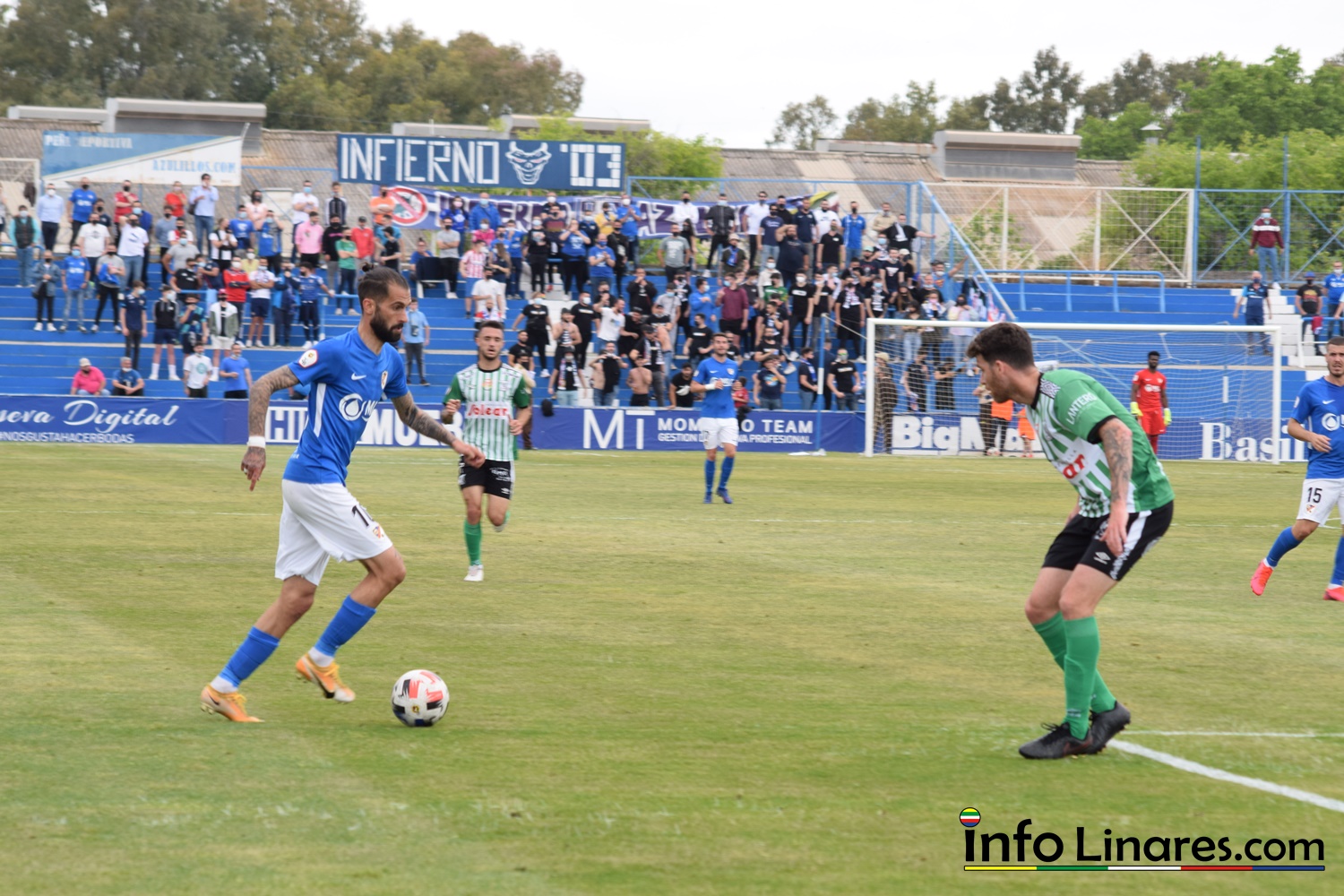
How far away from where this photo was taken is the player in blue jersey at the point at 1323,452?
1272cm

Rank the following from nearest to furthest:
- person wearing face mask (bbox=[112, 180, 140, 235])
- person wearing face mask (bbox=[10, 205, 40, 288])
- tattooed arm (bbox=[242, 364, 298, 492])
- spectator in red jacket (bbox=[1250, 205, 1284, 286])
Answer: tattooed arm (bbox=[242, 364, 298, 492]), person wearing face mask (bbox=[112, 180, 140, 235]), person wearing face mask (bbox=[10, 205, 40, 288]), spectator in red jacket (bbox=[1250, 205, 1284, 286])

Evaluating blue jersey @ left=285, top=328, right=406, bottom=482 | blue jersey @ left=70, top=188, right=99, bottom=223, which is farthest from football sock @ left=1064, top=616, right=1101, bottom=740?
blue jersey @ left=70, top=188, right=99, bottom=223

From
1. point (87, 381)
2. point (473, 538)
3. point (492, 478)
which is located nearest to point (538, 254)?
point (87, 381)

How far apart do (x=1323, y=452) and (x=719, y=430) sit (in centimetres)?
963

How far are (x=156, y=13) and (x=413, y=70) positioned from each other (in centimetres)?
1442

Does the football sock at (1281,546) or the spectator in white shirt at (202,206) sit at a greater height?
the spectator in white shirt at (202,206)

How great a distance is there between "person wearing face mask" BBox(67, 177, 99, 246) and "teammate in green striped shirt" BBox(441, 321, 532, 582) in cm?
2679

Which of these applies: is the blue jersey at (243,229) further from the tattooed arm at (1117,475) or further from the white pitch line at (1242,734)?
the tattooed arm at (1117,475)

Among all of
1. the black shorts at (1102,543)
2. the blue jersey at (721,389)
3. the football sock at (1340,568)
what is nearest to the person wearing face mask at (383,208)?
the blue jersey at (721,389)

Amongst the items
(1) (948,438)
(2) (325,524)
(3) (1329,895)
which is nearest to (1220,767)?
(3) (1329,895)

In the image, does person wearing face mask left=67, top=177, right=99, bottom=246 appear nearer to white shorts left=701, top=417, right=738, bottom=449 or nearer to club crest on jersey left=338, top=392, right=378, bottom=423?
white shorts left=701, top=417, right=738, bottom=449

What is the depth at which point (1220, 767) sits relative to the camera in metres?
6.95

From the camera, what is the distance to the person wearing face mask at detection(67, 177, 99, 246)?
36.7m

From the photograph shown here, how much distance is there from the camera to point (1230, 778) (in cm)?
675
